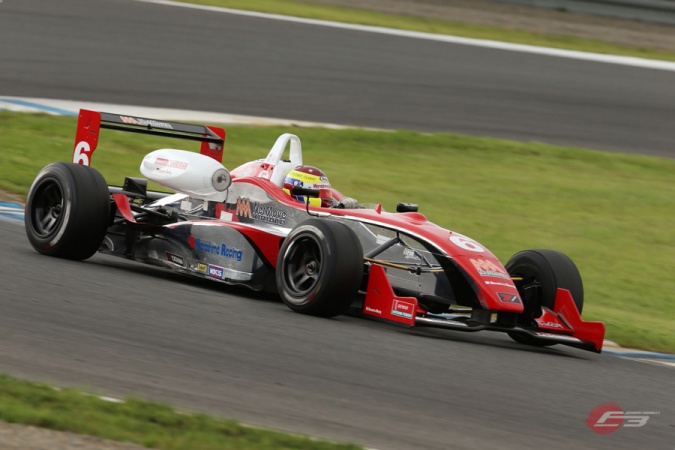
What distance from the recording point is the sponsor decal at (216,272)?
8.28m

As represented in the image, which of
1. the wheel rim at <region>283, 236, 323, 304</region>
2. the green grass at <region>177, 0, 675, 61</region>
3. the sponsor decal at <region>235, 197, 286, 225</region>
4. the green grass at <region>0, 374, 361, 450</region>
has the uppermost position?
the green grass at <region>177, 0, 675, 61</region>

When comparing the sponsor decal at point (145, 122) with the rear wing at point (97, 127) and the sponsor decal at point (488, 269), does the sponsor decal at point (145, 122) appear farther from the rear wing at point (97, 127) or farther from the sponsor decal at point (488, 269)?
the sponsor decal at point (488, 269)

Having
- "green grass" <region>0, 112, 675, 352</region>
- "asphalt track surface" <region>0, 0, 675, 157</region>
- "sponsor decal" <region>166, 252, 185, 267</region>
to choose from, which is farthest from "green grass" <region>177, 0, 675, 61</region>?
"sponsor decal" <region>166, 252, 185, 267</region>

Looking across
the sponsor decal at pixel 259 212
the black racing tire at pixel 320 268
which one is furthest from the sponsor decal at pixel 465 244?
the sponsor decal at pixel 259 212

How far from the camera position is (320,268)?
24.2 feet

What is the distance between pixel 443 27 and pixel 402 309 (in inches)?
648

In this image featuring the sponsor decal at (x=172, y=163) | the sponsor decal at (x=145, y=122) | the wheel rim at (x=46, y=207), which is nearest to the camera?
the wheel rim at (x=46, y=207)

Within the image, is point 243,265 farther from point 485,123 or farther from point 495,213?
point 485,123

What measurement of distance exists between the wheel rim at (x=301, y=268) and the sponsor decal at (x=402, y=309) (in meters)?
0.56

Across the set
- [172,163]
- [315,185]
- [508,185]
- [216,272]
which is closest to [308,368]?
[216,272]

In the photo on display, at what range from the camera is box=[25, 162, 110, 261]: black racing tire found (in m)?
8.35

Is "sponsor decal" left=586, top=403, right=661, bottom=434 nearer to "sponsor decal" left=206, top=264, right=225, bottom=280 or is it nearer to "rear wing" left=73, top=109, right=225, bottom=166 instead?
"sponsor decal" left=206, top=264, right=225, bottom=280

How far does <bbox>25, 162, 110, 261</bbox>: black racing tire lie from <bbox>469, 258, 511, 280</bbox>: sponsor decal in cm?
286

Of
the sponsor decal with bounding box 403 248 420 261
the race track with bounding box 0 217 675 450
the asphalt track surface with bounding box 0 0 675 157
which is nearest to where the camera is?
the race track with bounding box 0 217 675 450
